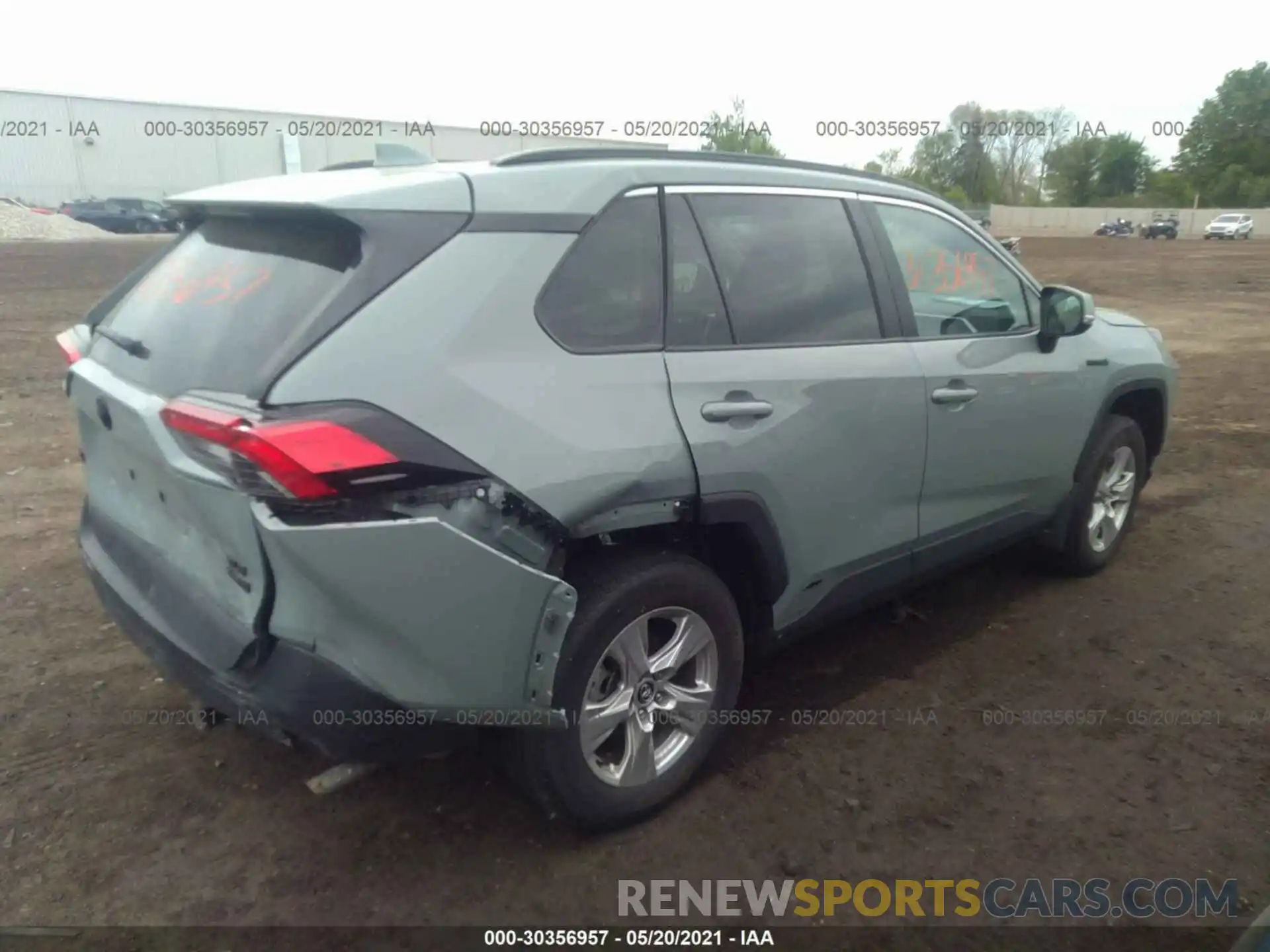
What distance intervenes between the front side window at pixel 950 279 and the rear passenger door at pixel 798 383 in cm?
24

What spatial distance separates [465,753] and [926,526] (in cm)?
184

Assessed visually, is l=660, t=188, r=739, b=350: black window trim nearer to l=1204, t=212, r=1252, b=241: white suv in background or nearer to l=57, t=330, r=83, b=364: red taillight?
l=57, t=330, r=83, b=364: red taillight

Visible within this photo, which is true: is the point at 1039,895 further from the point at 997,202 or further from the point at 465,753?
the point at 997,202

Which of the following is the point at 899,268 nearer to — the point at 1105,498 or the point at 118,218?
the point at 1105,498

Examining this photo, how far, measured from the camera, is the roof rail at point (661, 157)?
270 cm

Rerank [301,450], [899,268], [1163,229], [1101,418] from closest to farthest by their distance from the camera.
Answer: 1. [301,450]
2. [899,268]
3. [1101,418]
4. [1163,229]

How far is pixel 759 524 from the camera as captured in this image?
114 inches

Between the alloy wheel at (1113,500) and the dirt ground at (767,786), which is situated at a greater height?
the alloy wheel at (1113,500)

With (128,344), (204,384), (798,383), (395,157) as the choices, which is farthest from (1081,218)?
(204,384)

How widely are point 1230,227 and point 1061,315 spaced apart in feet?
196

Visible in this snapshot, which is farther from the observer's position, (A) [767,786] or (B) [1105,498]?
(B) [1105,498]

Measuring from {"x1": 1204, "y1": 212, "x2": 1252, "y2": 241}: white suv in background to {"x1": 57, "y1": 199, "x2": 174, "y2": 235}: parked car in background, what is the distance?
53.7m

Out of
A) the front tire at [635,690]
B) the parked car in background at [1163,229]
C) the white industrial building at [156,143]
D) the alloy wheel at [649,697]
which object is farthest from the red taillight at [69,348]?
the parked car in background at [1163,229]

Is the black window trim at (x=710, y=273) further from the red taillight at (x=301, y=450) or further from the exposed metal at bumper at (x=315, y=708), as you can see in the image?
the exposed metal at bumper at (x=315, y=708)
